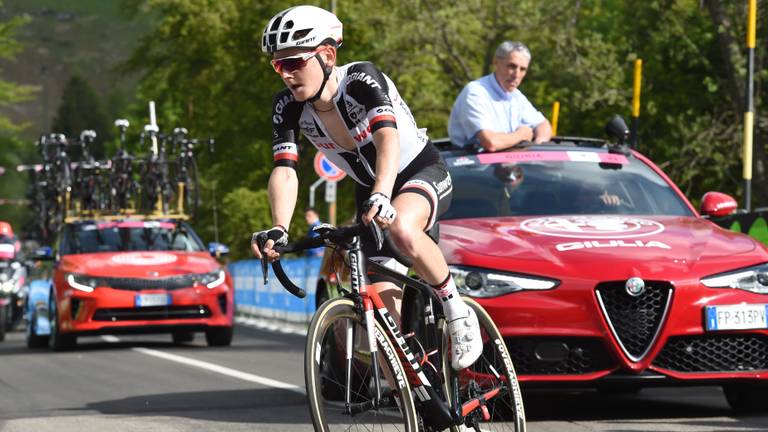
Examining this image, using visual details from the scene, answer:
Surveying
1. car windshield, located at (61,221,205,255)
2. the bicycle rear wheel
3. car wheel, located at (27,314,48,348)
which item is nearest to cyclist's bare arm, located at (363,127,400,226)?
the bicycle rear wheel

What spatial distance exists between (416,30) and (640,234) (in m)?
33.1

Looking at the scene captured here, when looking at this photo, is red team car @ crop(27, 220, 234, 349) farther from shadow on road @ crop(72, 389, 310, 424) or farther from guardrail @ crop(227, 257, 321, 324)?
shadow on road @ crop(72, 389, 310, 424)

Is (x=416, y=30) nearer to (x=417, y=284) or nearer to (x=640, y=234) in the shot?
(x=640, y=234)

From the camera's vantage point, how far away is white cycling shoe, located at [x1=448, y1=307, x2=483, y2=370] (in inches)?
262

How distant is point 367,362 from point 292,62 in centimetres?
122

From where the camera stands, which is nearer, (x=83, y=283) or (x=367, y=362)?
(x=367, y=362)

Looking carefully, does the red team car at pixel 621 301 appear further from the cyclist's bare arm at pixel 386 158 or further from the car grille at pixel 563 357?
the cyclist's bare arm at pixel 386 158

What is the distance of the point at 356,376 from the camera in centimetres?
613

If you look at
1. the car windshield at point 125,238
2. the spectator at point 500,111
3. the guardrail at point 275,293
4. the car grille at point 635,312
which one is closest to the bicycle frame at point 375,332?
the car grille at point 635,312

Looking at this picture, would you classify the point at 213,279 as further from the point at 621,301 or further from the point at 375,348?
the point at 375,348

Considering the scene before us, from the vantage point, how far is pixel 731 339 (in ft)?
28.6

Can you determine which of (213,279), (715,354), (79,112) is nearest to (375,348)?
(715,354)

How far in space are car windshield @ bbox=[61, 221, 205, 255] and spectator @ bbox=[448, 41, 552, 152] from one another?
8.43 m

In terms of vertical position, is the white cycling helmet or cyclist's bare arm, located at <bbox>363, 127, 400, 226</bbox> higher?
the white cycling helmet
